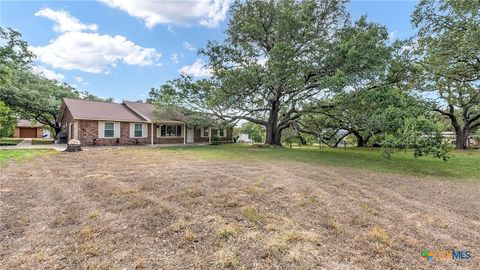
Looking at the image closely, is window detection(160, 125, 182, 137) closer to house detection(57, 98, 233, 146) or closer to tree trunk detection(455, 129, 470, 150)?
house detection(57, 98, 233, 146)

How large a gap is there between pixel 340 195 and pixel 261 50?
45.3ft

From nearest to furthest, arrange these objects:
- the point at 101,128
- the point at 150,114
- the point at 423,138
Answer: the point at 423,138
the point at 101,128
the point at 150,114

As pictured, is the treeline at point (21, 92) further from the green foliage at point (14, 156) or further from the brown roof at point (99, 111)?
the green foliage at point (14, 156)

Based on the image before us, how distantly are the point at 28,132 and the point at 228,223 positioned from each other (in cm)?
4364

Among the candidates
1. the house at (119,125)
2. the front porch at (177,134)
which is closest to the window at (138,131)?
the house at (119,125)

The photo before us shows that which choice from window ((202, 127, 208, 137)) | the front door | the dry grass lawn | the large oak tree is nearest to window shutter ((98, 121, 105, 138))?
the large oak tree

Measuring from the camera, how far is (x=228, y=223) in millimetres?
3480

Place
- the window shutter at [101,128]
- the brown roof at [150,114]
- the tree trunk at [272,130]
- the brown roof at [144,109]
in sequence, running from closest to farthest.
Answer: the window shutter at [101,128], the tree trunk at [272,130], the brown roof at [150,114], the brown roof at [144,109]

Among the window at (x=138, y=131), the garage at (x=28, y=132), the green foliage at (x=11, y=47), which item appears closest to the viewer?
the green foliage at (x=11, y=47)

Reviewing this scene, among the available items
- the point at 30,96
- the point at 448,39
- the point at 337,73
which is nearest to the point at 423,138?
the point at 337,73

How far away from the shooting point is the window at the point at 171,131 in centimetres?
2056

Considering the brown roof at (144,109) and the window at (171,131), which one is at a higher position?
the brown roof at (144,109)

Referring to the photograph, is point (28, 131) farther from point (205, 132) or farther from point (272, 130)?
point (272, 130)

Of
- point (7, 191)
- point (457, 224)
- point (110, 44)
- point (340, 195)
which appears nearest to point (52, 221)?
point (7, 191)
